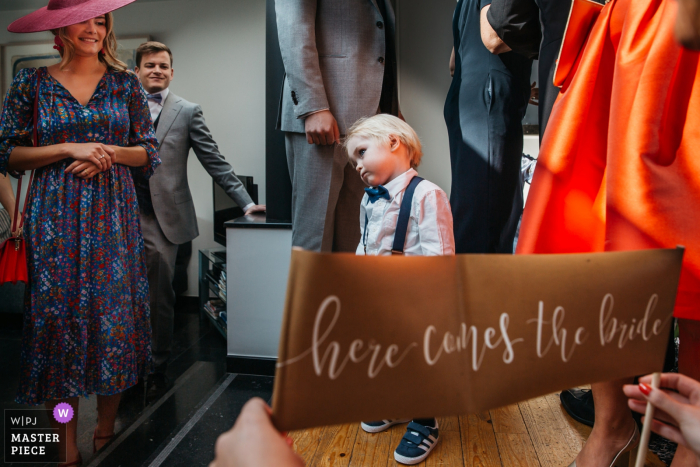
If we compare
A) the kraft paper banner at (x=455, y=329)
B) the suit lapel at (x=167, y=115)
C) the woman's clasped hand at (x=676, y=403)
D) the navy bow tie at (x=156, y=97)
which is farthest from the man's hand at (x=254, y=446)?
the navy bow tie at (x=156, y=97)

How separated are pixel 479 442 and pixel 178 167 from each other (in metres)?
1.81

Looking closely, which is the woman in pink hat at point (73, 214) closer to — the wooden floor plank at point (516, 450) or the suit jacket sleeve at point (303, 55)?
the suit jacket sleeve at point (303, 55)

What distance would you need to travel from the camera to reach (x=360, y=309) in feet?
1.49

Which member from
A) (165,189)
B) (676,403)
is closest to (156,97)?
(165,189)

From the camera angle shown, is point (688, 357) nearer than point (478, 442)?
Yes

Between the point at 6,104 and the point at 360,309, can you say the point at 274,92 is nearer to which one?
the point at 6,104

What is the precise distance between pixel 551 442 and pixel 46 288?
1.54m

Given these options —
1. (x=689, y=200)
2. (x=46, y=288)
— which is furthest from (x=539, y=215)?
(x=46, y=288)

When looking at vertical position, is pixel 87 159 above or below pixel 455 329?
above

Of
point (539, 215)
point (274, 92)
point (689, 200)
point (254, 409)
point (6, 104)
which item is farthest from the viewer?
point (274, 92)

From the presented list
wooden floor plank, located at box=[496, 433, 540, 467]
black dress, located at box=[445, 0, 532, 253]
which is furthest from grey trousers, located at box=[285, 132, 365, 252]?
wooden floor plank, located at box=[496, 433, 540, 467]

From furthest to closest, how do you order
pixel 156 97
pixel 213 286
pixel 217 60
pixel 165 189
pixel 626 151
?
1. pixel 217 60
2. pixel 213 286
3. pixel 156 97
4. pixel 165 189
5. pixel 626 151

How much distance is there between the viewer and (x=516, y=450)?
4.30 ft

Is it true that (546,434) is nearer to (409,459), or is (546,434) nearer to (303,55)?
(409,459)
